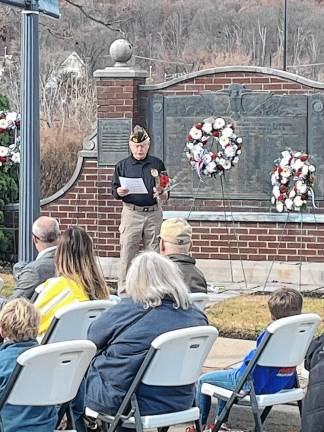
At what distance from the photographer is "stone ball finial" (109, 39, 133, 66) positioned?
47.6 ft

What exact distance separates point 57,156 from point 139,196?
11.0 m

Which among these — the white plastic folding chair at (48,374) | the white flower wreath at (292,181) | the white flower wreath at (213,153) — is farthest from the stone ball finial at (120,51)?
the white plastic folding chair at (48,374)

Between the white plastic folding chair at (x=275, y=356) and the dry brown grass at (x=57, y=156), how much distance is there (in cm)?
1519

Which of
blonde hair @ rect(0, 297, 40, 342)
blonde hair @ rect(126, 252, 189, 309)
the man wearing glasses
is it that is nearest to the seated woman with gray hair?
blonde hair @ rect(126, 252, 189, 309)

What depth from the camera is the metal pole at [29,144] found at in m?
8.95

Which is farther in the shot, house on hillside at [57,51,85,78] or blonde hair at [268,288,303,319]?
house on hillside at [57,51,85,78]

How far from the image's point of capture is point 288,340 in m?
6.57

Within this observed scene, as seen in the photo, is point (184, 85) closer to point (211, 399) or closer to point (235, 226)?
point (235, 226)

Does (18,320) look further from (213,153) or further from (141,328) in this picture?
(213,153)

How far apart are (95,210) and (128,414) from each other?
8861 mm

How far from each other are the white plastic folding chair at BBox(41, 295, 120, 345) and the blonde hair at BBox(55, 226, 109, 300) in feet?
1.20

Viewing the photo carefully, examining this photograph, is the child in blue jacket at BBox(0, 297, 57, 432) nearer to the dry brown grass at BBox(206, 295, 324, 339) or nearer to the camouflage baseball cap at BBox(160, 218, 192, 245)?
the camouflage baseball cap at BBox(160, 218, 192, 245)

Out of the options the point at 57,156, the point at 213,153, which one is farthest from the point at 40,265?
the point at 57,156

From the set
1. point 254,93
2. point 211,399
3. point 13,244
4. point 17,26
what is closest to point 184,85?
point 254,93
